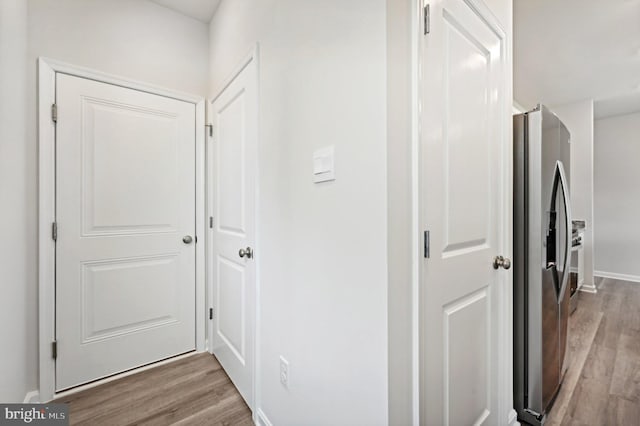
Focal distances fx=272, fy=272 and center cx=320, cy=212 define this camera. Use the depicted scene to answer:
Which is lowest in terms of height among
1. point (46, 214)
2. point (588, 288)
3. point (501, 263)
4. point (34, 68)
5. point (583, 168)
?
point (588, 288)

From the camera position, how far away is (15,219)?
4.71 ft

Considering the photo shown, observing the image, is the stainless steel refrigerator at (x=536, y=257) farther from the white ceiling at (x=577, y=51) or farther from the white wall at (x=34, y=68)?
the white wall at (x=34, y=68)

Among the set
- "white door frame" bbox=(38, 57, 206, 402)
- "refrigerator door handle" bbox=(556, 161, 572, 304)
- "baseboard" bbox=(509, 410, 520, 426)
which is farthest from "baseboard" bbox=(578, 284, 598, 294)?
"white door frame" bbox=(38, 57, 206, 402)

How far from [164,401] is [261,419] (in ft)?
2.23

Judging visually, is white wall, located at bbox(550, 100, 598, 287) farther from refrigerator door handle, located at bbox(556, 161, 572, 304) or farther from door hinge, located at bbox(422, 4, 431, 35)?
door hinge, located at bbox(422, 4, 431, 35)

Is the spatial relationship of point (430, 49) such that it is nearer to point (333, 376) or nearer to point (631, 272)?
point (333, 376)

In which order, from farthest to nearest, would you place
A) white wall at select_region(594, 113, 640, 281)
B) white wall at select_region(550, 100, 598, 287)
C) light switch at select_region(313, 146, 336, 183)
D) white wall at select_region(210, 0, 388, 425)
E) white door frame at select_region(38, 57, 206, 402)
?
white wall at select_region(594, 113, 640, 281) < white wall at select_region(550, 100, 598, 287) < white door frame at select_region(38, 57, 206, 402) < light switch at select_region(313, 146, 336, 183) < white wall at select_region(210, 0, 388, 425)

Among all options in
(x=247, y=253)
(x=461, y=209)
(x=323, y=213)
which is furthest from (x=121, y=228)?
(x=461, y=209)

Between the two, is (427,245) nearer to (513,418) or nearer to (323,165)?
(323,165)

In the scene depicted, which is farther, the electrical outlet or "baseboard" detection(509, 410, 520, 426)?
"baseboard" detection(509, 410, 520, 426)

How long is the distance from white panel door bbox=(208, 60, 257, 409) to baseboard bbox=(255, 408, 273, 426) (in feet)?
0.29

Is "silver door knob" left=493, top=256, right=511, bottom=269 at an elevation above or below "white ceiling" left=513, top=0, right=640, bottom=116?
below

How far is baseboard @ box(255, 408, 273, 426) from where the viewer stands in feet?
4.62

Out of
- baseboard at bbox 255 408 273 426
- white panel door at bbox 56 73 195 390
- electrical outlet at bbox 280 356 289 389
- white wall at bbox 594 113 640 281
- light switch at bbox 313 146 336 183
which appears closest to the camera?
light switch at bbox 313 146 336 183
